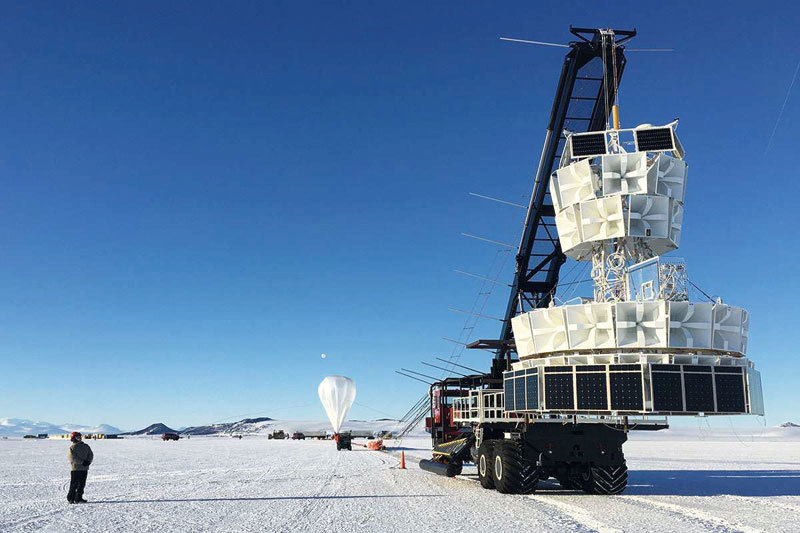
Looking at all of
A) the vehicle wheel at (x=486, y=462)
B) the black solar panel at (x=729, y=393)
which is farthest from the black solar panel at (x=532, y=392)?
the black solar panel at (x=729, y=393)

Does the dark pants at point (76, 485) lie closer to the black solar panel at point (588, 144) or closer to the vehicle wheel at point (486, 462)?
the vehicle wheel at point (486, 462)

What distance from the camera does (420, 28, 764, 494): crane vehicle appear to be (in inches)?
814

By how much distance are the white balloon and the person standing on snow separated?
72019 millimetres

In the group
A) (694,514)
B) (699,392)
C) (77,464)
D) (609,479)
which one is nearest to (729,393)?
(699,392)

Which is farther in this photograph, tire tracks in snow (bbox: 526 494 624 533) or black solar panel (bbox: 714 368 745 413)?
black solar panel (bbox: 714 368 745 413)

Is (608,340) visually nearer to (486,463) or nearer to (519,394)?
(519,394)

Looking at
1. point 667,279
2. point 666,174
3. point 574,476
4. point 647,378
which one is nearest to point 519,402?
point 574,476

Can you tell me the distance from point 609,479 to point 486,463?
425 cm

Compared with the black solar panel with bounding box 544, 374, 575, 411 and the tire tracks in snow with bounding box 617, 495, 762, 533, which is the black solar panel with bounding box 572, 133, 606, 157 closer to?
the black solar panel with bounding box 544, 374, 575, 411

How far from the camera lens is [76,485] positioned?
59.6 ft

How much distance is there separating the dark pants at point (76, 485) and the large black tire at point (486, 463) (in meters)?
13.0

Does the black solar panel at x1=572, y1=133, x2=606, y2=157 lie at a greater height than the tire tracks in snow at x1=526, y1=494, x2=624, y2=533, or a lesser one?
greater

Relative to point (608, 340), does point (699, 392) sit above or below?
below

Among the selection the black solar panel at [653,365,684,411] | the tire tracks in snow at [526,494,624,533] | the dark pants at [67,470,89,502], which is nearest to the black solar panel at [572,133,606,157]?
the black solar panel at [653,365,684,411]
